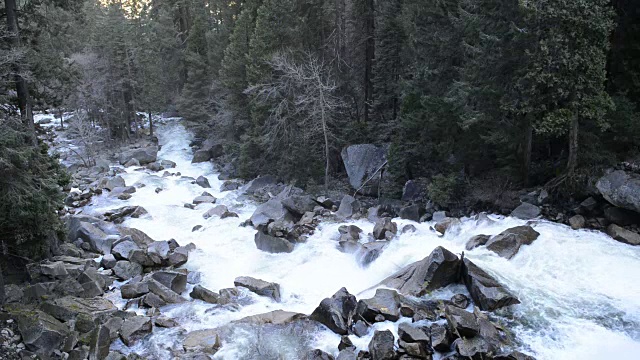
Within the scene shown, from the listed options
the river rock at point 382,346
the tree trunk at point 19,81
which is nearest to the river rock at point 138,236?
the tree trunk at point 19,81

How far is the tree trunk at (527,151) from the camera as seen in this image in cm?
1642

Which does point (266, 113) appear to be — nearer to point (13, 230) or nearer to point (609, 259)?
point (13, 230)

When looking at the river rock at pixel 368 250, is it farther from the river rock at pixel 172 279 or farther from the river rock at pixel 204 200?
the river rock at pixel 204 200

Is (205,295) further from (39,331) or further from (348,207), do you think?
(348,207)

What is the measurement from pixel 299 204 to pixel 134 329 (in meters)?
10.8

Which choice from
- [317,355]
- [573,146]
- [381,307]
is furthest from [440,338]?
[573,146]

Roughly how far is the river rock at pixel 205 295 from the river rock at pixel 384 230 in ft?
22.2

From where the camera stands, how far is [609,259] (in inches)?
507

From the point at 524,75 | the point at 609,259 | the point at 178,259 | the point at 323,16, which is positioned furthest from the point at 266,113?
the point at 609,259

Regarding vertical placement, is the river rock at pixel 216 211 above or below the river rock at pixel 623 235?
below

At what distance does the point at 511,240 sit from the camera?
14016 mm

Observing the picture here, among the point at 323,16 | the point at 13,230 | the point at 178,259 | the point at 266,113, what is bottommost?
the point at 178,259

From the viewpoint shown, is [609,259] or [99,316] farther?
[609,259]

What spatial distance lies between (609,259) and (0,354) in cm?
1554
